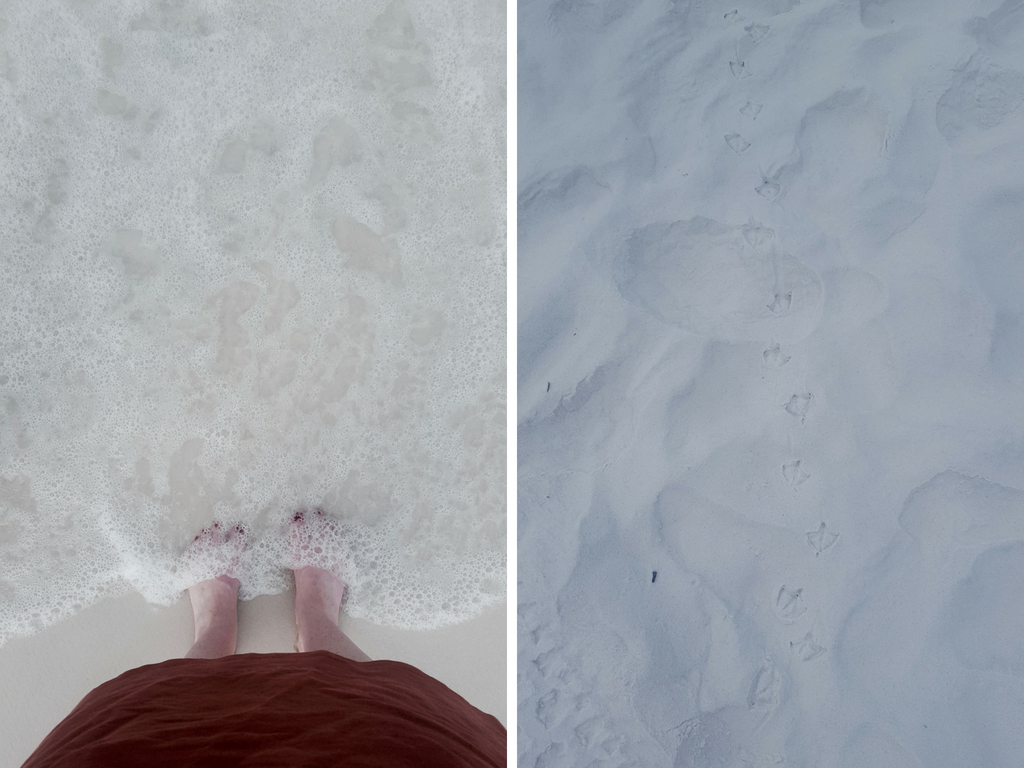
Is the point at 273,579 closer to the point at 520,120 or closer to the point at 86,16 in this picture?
the point at 520,120

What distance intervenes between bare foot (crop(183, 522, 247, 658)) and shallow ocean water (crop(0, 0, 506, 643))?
3 centimetres

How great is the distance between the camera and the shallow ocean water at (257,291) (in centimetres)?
157

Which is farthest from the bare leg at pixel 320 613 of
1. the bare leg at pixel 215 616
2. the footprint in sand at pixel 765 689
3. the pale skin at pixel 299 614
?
the footprint in sand at pixel 765 689

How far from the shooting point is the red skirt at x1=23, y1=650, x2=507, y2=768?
0.96 meters

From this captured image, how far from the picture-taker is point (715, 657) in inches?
47.6

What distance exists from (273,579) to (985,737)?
4.44 feet

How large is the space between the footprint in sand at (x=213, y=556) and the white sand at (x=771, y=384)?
0.69m

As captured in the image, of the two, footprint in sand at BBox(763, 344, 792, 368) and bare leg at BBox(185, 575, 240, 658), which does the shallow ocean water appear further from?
footprint in sand at BBox(763, 344, 792, 368)

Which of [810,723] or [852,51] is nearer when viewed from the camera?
[810,723]

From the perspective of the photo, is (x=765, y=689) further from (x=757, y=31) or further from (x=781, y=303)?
(x=757, y=31)

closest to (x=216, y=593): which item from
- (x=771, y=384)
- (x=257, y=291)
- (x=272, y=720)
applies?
(x=272, y=720)

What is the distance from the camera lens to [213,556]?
5.11 feet

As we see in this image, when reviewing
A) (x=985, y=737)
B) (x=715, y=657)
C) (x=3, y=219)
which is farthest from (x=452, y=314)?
(x=985, y=737)

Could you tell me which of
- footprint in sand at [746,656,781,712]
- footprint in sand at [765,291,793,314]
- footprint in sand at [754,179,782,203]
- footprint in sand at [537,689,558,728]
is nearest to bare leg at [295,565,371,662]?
footprint in sand at [537,689,558,728]
